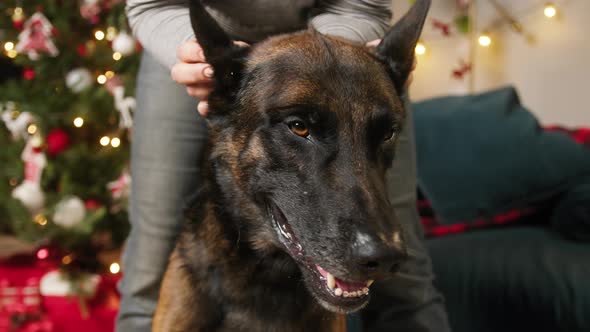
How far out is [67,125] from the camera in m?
2.70

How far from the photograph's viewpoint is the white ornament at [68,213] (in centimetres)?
254

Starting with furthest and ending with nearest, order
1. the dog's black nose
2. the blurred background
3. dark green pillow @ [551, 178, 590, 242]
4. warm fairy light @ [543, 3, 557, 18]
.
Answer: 1. warm fairy light @ [543, 3, 557, 18]
2. the blurred background
3. dark green pillow @ [551, 178, 590, 242]
4. the dog's black nose

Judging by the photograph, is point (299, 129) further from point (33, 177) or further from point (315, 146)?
point (33, 177)

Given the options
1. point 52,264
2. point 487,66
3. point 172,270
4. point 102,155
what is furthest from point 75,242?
point 487,66

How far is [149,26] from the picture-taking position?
135 centimetres

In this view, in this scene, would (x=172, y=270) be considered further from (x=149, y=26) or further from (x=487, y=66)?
(x=487, y=66)

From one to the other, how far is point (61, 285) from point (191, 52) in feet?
5.98

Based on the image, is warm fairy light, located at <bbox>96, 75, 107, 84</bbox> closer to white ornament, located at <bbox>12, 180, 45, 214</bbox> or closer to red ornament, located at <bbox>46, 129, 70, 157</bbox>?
red ornament, located at <bbox>46, 129, 70, 157</bbox>

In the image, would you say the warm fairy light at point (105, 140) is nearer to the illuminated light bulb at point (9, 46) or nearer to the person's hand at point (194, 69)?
the illuminated light bulb at point (9, 46)

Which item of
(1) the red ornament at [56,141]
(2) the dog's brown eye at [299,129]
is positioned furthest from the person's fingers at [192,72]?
(1) the red ornament at [56,141]

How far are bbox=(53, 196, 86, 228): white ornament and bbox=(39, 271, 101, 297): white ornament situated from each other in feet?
0.82

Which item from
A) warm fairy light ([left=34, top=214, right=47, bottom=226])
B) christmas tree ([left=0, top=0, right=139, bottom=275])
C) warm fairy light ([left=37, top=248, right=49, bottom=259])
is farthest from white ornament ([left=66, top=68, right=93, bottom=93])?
warm fairy light ([left=37, top=248, right=49, bottom=259])

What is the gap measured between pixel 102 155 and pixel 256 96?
1.84m

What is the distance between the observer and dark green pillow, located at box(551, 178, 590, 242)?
214cm
